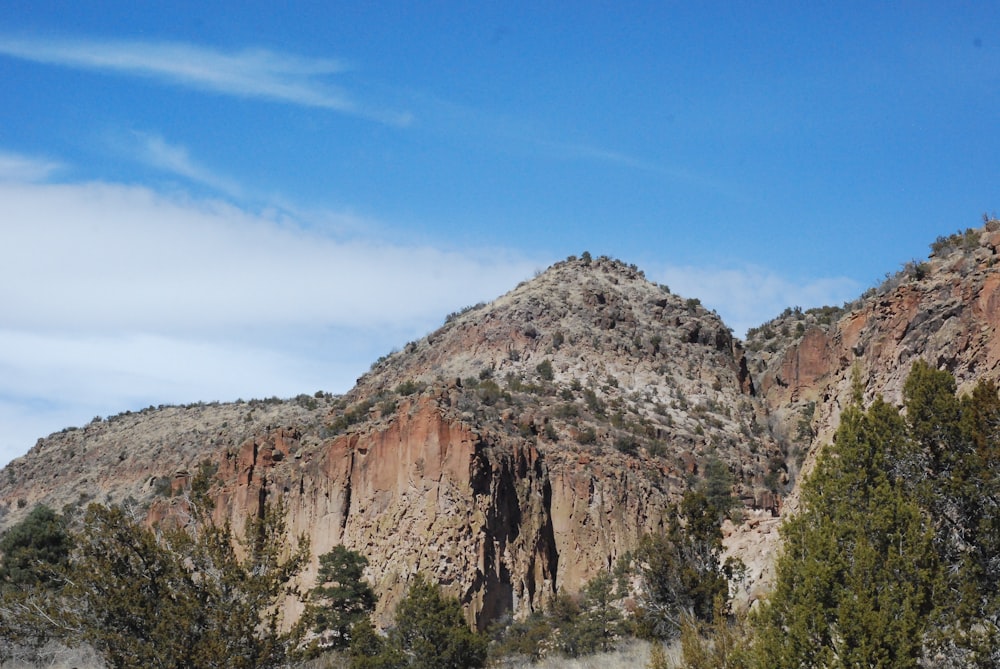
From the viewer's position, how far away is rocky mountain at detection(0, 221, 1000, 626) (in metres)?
31.3

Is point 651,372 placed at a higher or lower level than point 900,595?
higher

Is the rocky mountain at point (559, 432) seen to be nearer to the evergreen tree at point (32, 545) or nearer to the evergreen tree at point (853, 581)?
the evergreen tree at point (32, 545)

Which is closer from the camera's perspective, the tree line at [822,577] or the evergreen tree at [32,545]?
the tree line at [822,577]

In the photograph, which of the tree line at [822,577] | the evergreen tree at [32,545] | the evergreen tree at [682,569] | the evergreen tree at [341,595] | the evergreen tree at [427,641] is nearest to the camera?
the tree line at [822,577]

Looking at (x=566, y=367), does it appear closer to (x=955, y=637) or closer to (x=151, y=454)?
(x=151, y=454)

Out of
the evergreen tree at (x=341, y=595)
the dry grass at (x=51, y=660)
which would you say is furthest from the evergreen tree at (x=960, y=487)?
the evergreen tree at (x=341, y=595)

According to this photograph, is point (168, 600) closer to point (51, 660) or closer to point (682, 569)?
point (51, 660)

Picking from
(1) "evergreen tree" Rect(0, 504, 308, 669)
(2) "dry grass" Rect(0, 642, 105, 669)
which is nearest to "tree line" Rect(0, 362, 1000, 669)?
(1) "evergreen tree" Rect(0, 504, 308, 669)

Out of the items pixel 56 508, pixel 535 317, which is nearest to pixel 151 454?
pixel 56 508

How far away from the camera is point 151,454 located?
71.4 meters

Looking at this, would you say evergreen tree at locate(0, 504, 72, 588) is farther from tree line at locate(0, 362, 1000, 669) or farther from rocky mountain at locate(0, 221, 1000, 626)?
tree line at locate(0, 362, 1000, 669)

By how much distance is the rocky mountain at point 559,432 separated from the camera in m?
31.3

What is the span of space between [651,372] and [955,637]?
44874 mm

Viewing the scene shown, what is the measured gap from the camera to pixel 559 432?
50.0 meters
